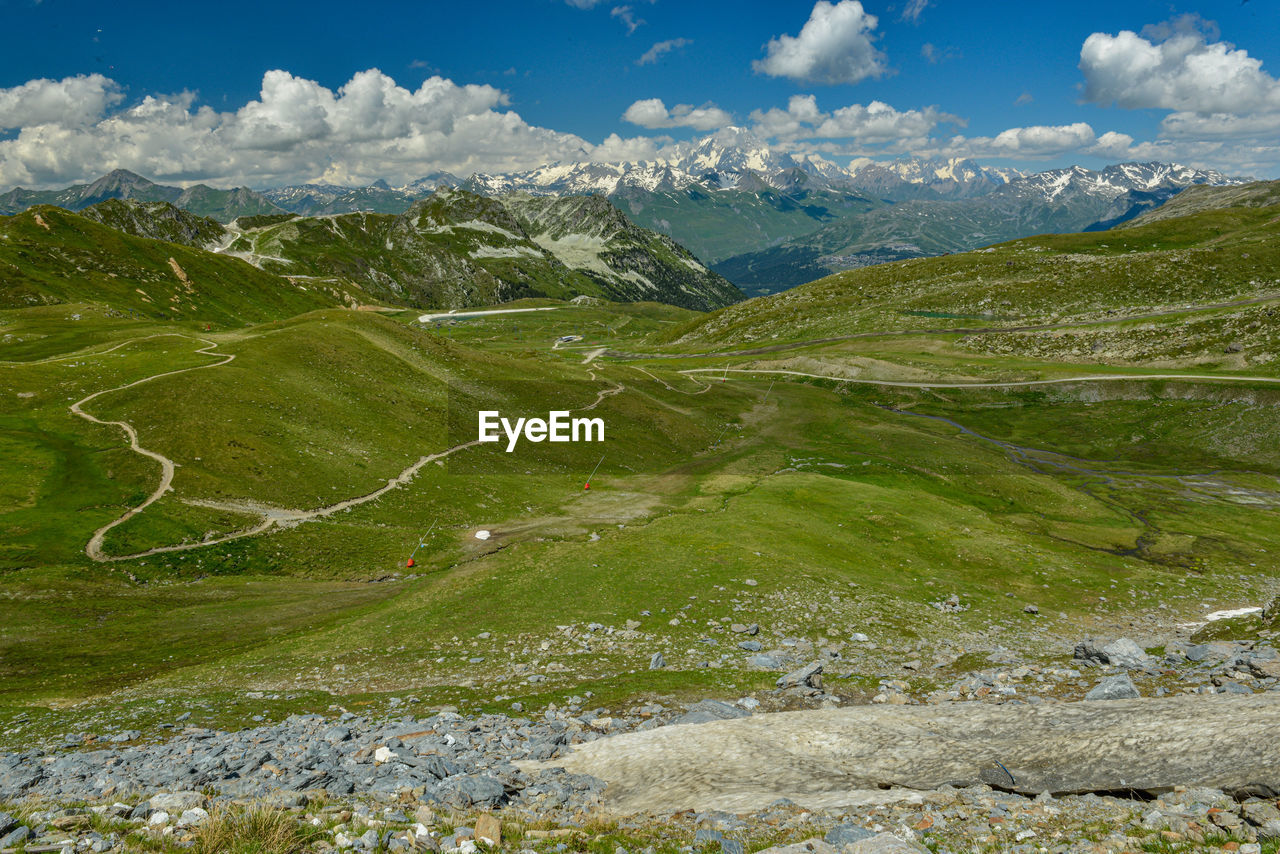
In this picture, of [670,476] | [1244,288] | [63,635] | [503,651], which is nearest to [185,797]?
[503,651]

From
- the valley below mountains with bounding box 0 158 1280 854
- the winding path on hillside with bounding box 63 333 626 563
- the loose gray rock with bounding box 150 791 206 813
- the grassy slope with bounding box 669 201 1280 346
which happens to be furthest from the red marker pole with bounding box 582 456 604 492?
the grassy slope with bounding box 669 201 1280 346

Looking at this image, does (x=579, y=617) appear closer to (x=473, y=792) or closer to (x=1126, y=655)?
(x=473, y=792)

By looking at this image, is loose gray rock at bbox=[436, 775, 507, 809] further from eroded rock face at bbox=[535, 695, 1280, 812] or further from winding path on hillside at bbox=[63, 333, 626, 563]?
winding path on hillside at bbox=[63, 333, 626, 563]

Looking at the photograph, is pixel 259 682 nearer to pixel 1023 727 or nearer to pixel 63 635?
pixel 63 635

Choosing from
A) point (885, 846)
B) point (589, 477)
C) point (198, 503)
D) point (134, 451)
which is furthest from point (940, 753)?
point (134, 451)

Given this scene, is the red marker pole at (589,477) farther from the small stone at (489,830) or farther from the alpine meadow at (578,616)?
the small stone at (489,830)

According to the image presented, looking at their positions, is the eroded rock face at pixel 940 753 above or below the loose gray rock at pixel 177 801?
below

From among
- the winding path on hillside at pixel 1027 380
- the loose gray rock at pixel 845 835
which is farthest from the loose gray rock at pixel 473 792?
the winding path on hillside at pixel 1027 380
